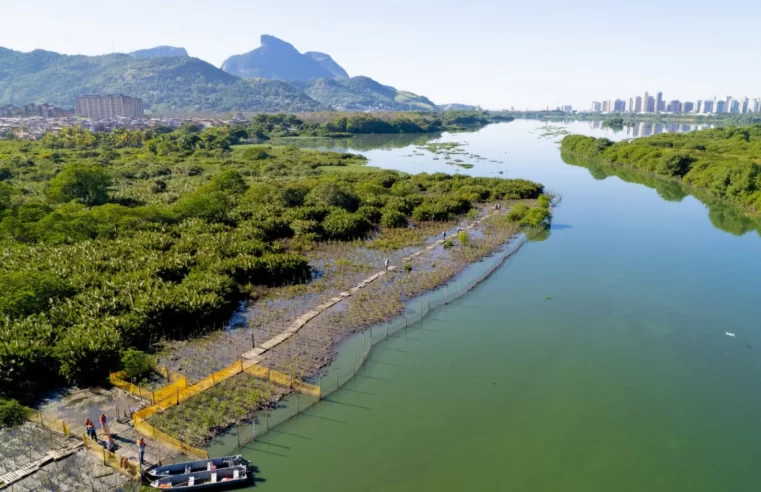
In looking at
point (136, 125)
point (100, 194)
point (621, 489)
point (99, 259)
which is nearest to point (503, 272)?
point (621, 489)

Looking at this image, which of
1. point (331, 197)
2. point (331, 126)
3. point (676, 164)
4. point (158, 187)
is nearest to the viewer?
point (331, 197)

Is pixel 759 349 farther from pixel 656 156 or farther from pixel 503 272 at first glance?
pixel 656 156

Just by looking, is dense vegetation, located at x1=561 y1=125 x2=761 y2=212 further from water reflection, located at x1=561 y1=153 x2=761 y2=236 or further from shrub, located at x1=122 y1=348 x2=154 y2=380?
shrub, located at x1=122 y1=348 x2=154 y2=380

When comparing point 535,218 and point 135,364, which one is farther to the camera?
point 535,218

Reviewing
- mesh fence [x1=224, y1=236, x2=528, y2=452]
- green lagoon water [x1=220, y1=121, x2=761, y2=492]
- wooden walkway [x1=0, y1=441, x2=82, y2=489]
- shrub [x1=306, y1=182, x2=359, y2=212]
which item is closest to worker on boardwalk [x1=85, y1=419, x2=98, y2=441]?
wooden walkway [x1=0, y1=441, x2=82, y2=489]

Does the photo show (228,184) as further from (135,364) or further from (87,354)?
(135,364)

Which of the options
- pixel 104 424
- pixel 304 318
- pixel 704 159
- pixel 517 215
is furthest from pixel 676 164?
pixel 104 424

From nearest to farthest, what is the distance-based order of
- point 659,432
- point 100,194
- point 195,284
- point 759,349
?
point 659,432, point 759,349, point 195,284, point 100,194
